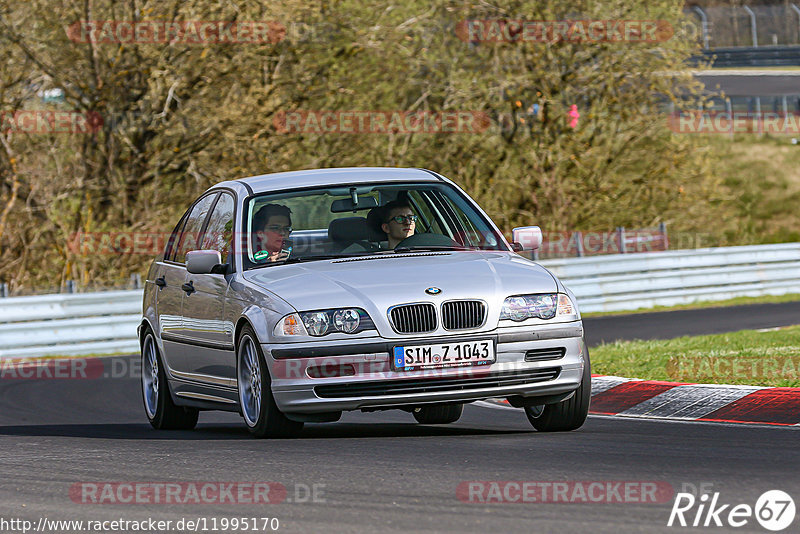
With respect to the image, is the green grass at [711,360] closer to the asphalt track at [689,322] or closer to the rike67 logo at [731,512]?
the asphalt track at [689,322]

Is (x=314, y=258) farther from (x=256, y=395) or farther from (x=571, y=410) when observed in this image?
(x=571, y=410)

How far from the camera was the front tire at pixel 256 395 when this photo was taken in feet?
26.2

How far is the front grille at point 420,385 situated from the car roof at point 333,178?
1.84 meters

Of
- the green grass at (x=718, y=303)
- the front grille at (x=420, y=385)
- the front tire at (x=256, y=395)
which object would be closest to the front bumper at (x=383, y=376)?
the front grille at (x=420, y=385)

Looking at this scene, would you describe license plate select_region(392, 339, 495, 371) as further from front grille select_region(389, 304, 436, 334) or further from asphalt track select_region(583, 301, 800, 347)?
asphalt track select_region(583, 301, 800, 347)

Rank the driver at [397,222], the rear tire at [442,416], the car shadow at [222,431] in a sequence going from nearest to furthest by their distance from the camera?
the car shadow at [222,431]
the driver at [397,222]
the rear tire at [442,416]

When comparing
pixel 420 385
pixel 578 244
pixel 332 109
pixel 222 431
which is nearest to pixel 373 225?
pixel 420 385

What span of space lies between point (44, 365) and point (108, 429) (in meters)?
8.18

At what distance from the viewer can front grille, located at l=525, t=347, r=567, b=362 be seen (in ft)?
26.0

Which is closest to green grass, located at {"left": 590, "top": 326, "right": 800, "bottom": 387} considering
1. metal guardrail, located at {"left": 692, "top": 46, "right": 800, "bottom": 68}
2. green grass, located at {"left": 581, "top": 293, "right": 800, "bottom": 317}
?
green grass, located at {"left": 581, "top": 293, "right": 800, "bottom": 317}

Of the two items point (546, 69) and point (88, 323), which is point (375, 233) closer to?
point (88, 323)

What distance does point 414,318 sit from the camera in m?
7.75

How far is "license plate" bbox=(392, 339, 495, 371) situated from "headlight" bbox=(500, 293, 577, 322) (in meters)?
0.22

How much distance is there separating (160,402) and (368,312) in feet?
9.84
